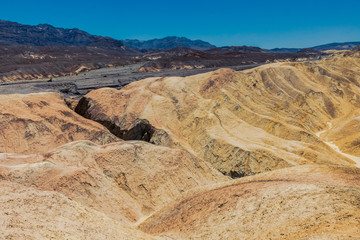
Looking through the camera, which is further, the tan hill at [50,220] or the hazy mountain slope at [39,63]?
the hazy mountain slope at [39,63]

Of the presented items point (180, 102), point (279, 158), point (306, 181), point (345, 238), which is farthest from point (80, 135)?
point (345, 238)

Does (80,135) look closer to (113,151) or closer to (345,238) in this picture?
(113,151)

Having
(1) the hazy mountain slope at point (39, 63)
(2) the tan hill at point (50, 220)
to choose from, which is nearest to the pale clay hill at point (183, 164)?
(2) the tan hill at point (50, 220)

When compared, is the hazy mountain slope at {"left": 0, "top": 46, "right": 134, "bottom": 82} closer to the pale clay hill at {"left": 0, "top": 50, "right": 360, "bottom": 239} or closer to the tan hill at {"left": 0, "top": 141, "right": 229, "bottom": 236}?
the pale clay hill at {"left": 0, "top": 50, "right": 360, "bottom": 239}

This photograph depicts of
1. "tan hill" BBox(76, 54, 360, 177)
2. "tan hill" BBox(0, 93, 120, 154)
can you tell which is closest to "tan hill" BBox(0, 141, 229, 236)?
"tan hill" BBox(76, 54, 360, 177)

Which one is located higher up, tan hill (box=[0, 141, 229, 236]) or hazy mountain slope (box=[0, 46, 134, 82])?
hazy mountain slope (box=[0, 46, 134, 82])

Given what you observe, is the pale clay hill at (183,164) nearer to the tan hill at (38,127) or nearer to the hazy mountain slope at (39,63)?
the tan hill at (38,127)

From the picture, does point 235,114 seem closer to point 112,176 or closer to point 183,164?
point 183,164
